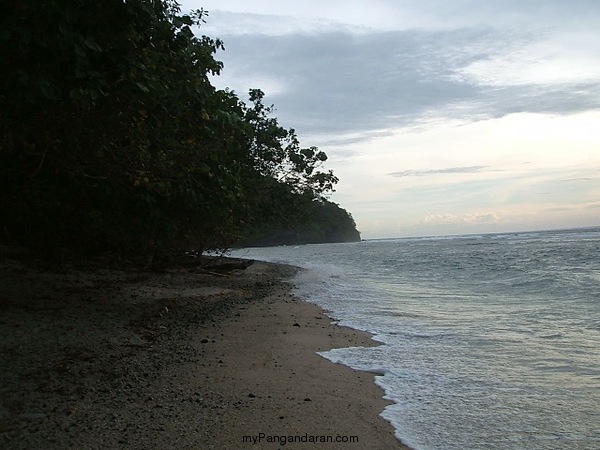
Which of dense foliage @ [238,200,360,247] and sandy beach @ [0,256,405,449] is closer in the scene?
sandy beach @ [0,256,405,449]

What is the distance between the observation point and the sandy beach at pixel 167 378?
371cm

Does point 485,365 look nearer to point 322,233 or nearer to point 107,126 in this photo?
point 107,126

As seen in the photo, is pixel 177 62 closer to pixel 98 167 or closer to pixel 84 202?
pixel 98 167

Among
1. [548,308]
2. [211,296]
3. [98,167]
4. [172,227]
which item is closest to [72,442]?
[98,167]

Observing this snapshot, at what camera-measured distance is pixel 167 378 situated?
5.12 metres

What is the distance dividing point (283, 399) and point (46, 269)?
8.45 metres

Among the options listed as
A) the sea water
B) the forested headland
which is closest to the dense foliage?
the sea water

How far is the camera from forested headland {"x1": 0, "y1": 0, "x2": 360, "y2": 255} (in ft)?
11.7

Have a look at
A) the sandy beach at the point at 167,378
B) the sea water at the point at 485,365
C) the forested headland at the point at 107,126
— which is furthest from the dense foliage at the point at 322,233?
the sandy beach at the point at 167,378

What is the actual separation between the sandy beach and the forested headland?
5.13ft

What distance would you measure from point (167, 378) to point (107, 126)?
2.71 meters

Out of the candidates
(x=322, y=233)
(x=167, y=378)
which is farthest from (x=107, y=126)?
(x=322, y=233)

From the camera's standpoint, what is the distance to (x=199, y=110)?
5051 mm

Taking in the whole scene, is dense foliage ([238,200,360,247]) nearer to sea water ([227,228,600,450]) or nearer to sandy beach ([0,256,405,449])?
sea water ([227,228,600,450])
